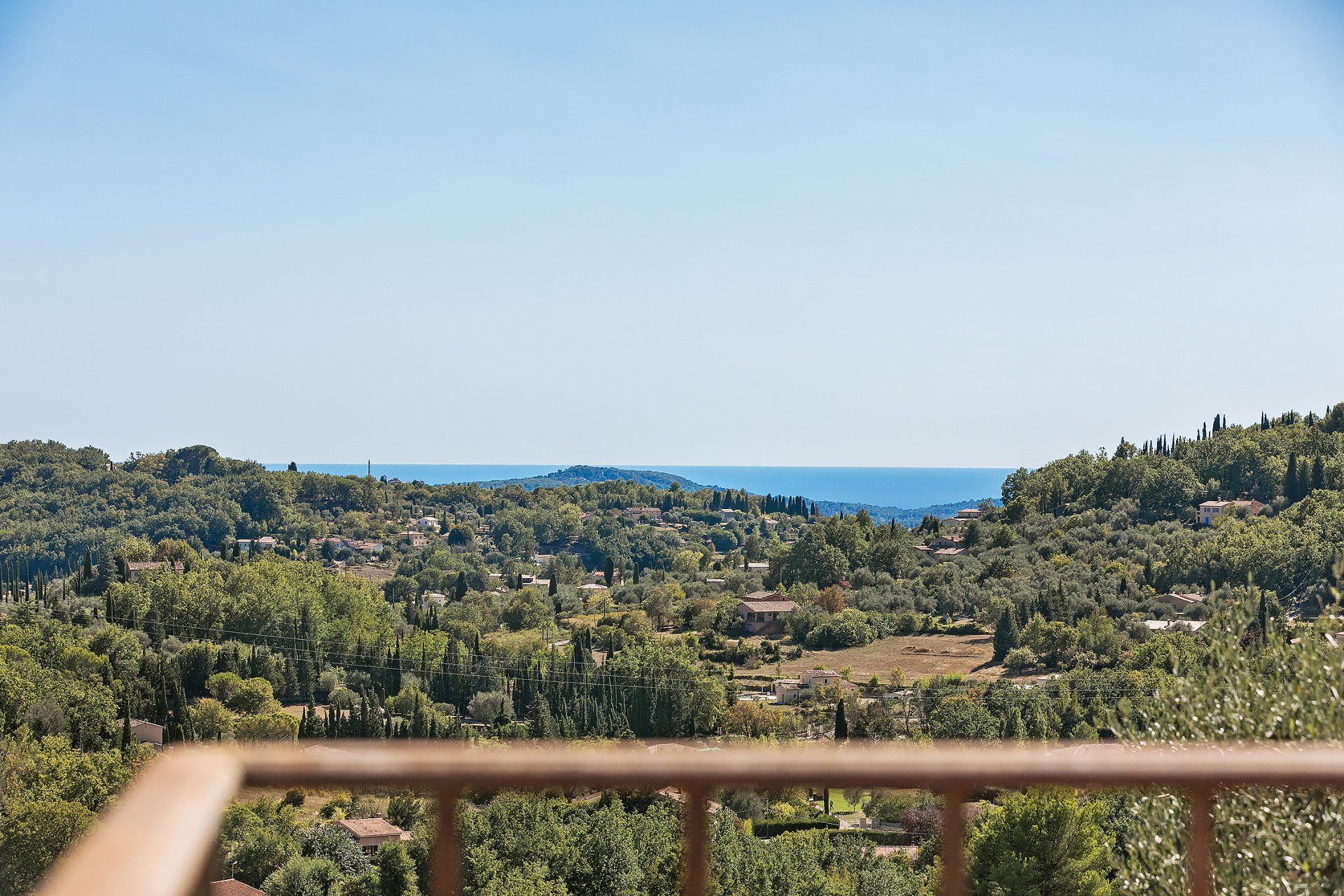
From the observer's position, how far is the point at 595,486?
123 meters

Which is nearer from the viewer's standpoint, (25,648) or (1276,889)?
(1276,889)

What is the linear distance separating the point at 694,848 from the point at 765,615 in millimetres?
57314

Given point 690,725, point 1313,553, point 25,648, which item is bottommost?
point 690,725

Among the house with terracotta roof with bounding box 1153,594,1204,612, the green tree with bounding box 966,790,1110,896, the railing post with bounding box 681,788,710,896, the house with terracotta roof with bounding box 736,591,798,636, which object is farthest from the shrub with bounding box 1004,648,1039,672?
the railing post with bounding box 681,788,710,896

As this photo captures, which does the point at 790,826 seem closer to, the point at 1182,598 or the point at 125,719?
the point at 125,719

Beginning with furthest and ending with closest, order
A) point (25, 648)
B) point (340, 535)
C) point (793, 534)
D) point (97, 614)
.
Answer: point (793, 534)
point (340, 535)
point (97, 614)
point (25, 648)

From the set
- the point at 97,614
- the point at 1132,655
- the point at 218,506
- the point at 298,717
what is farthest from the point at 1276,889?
the point at 218,506

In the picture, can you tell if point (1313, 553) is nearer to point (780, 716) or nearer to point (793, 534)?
point (780, 716)

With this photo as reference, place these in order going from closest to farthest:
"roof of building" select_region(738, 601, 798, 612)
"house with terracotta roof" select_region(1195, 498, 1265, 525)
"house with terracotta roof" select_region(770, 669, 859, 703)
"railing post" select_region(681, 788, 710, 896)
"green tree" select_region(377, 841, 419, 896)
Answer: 1. "railing post" select_region(681, 788, 710, 896)
2. "green tree" select_region(377, 841, 419, 896)
3. "house with terracotta roof" select_region(770, 669, 859, 703)
4. "roof of building" select_region(738, 601, 798, 612)
5. "house with terracotta roof" select_region(1195, 498, 1265, 525)

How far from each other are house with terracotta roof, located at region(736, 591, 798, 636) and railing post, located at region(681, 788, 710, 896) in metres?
56.0

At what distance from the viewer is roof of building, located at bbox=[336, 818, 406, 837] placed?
23.0 m

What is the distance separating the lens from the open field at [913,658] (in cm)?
4338

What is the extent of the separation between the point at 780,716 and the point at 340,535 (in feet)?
237

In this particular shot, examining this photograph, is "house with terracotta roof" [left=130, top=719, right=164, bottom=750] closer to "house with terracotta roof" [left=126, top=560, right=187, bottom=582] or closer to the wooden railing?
"house with terracotta roof" [left=126, top=560, right=187, bottom=582]
